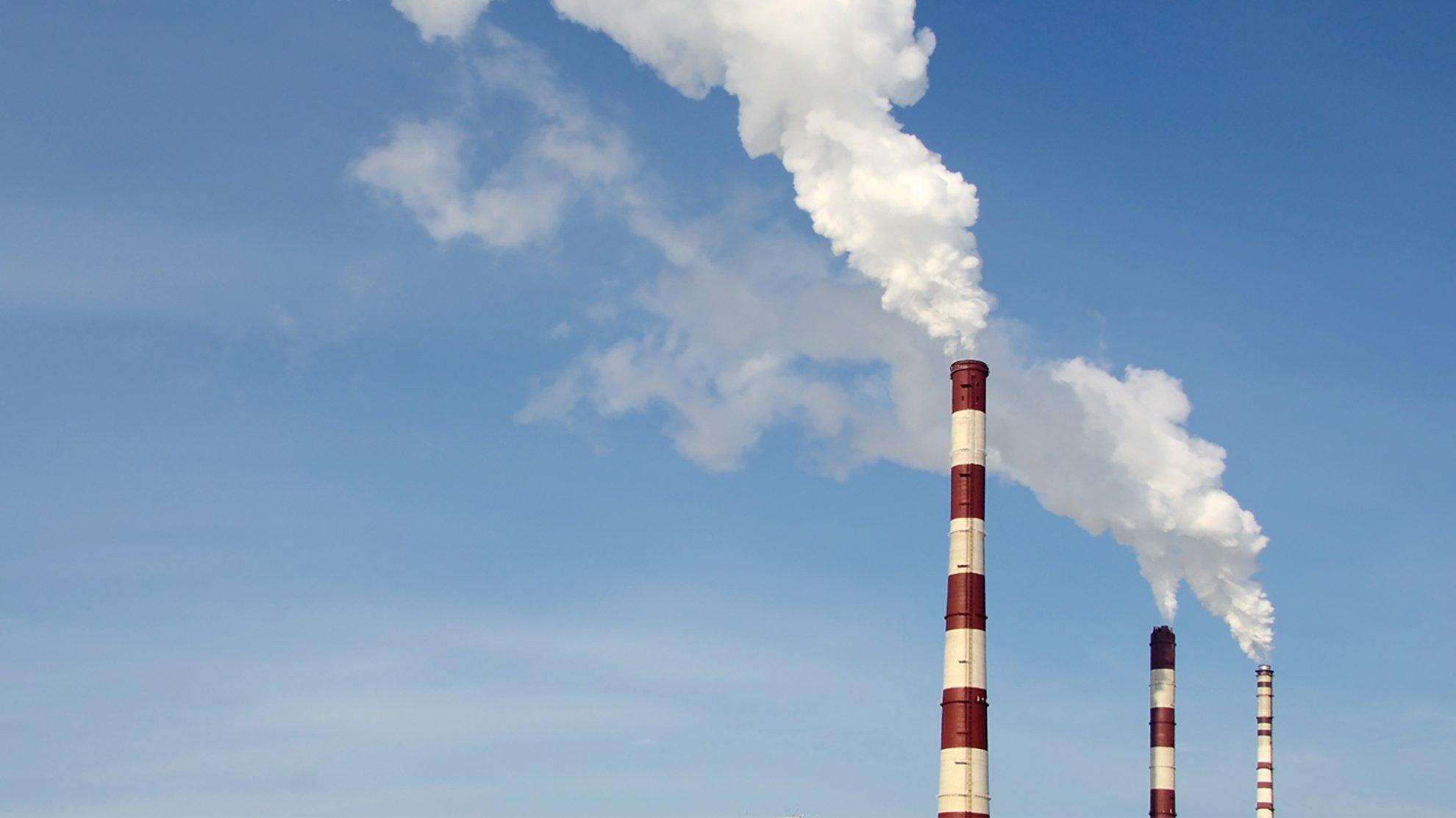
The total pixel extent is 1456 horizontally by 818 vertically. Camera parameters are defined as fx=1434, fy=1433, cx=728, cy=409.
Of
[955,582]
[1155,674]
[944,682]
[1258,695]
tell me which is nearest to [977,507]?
[955,582]

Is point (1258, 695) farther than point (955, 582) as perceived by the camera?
Yes

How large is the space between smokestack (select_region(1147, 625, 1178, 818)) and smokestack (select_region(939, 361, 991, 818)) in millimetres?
20173

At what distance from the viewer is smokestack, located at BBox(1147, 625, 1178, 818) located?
55.3m

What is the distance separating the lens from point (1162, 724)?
183 ft

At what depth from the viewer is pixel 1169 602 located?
58.1 metres

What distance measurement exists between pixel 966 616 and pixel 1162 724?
2086 cm

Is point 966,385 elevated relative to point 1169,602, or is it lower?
elevated

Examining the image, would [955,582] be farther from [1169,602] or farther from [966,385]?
[1169,602]

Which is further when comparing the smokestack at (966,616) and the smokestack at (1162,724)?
the smokestack at (1162,724)

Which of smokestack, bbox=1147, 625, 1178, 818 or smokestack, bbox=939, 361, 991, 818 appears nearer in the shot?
smokestack, bbox=939, 361, 991, 818

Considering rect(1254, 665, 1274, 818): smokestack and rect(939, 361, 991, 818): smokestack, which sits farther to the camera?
rect(1254, 665, 1274, 818): smokestack

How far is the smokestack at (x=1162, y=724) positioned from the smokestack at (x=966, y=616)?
66.2ft

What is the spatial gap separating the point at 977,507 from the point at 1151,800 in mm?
21998

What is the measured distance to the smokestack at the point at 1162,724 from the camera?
181 ft
